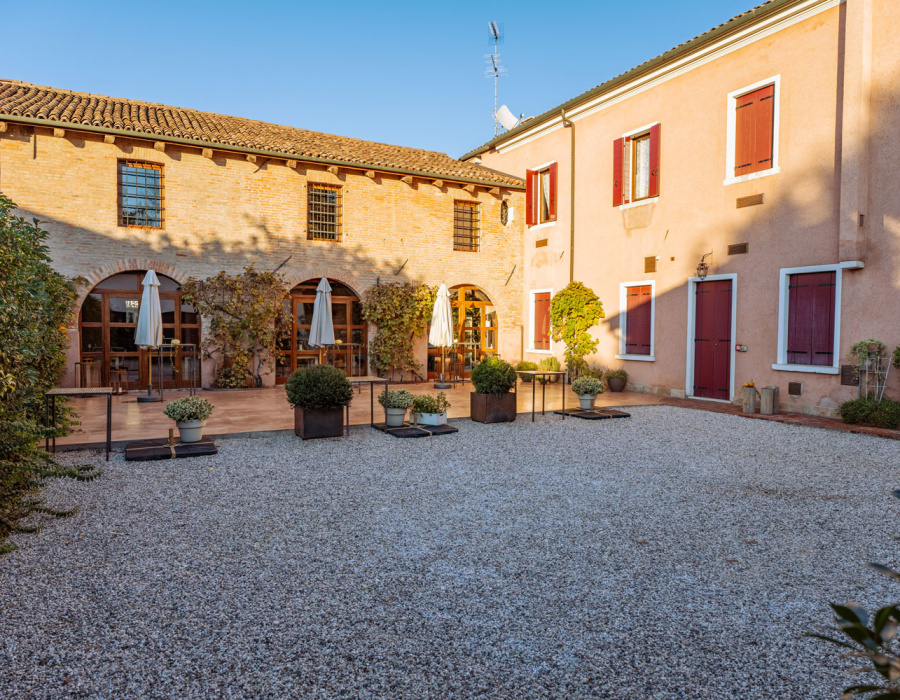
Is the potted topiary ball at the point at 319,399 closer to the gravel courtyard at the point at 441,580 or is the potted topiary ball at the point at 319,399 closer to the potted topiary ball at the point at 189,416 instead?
the potted topiary ball at the point at 189,416

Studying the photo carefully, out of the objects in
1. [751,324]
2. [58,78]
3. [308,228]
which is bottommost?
[751,324]

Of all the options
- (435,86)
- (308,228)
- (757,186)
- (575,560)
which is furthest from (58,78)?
(575,560)

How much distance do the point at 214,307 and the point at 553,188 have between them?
836 centimetres

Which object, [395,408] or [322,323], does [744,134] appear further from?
[322,323]

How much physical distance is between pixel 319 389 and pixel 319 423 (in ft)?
1.40

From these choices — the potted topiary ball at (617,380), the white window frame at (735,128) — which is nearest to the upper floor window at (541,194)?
the potted topiary ball at (617,380)

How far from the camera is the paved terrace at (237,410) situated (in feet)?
24.6

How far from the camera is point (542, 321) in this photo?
51.0 feet

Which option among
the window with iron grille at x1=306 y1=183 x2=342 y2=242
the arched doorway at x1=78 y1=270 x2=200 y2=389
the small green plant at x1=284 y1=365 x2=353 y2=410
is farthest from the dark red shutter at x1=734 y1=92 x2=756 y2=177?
the arched doorway at x1=78 y1=270 x2=200 y2=389

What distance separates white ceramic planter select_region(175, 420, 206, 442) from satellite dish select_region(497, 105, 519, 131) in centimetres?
1313

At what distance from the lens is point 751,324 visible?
10273mm

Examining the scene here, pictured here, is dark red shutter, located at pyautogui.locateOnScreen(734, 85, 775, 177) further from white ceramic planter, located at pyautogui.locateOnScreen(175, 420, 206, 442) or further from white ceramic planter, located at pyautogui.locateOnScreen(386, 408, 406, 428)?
white ceramic planter, located at pyautogui.locateOnScreen(175, 420, 206, 442)

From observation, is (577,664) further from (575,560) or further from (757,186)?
(757,186)

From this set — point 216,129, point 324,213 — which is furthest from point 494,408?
point 216,129
